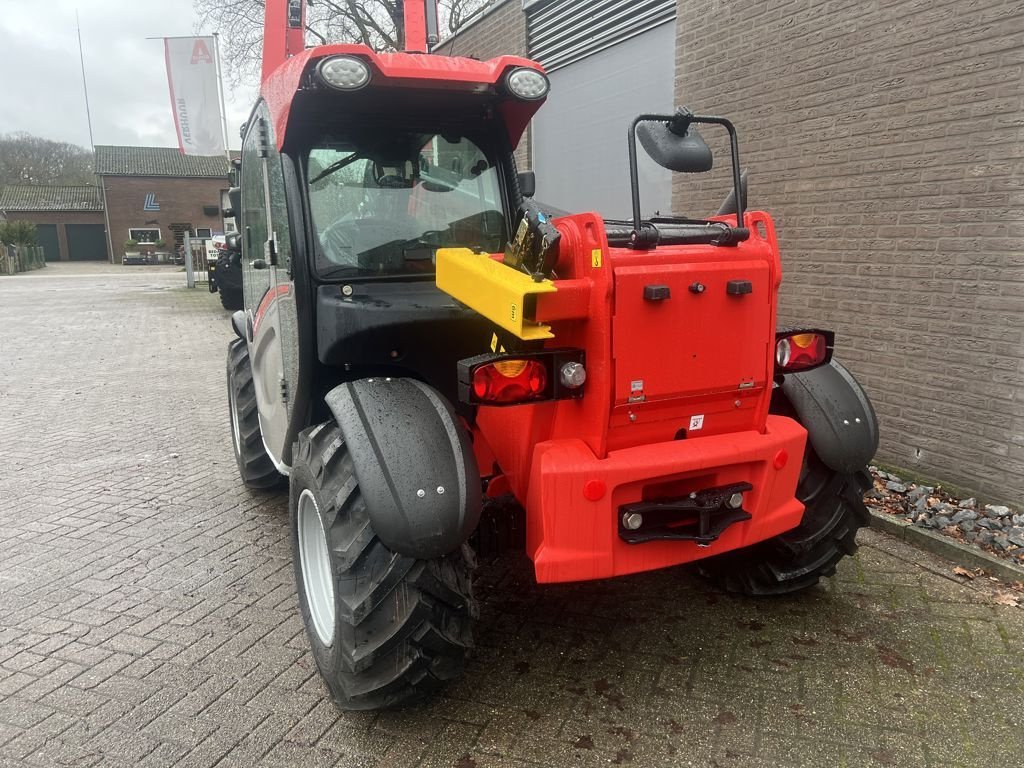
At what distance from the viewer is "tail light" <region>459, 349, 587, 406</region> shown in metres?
2.22

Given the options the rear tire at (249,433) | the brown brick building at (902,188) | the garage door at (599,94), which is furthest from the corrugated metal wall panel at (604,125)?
the rear tire at (249,433)

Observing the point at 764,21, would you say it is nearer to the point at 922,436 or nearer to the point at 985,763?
the point at 922,436

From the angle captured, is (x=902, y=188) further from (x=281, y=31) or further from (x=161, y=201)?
(x=161, y=201)

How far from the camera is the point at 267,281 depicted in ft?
11.7

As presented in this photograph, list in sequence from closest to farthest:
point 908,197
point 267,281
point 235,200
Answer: point 267,281
point 235,200
point 908,197

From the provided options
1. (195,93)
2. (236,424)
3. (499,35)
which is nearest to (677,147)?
(236,424)

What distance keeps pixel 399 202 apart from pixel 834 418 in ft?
6.66

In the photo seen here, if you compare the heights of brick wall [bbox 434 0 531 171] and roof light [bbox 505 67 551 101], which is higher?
brick wall [bbox 434 0 531 171]

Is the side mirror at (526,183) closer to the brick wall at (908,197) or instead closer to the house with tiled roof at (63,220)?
the brick wall at (908,197)

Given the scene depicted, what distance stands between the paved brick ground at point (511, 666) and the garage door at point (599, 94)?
14.6ft

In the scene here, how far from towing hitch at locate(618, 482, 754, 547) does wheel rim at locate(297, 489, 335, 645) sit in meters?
1.21

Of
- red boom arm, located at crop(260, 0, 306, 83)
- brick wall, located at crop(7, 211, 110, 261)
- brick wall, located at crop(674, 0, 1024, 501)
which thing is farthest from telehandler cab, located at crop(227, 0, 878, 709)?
brick wall, located at crop(7, 211, 110, 261)

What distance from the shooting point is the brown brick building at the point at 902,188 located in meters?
4.04

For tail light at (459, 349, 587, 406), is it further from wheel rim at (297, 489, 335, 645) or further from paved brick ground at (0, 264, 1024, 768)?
paved brick ground at (0, 264, 1024, 768)
